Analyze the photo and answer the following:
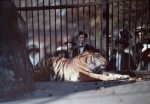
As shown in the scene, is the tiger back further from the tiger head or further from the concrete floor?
the concrete floor

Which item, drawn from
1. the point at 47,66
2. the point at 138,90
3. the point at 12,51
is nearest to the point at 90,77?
the point at 47,66

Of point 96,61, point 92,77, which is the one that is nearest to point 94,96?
point 92,77

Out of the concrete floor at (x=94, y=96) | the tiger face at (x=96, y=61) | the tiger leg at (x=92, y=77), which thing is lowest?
the tiger leg at (x=92, y=77)

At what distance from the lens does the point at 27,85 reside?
3.68 meters

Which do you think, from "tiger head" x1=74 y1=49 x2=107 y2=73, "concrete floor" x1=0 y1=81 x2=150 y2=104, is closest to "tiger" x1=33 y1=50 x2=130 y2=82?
"tiger head" x1=74 y1=49 x2=107 y2=73

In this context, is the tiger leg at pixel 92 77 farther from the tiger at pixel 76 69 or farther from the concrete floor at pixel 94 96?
the concrete floor at pixel 94 96

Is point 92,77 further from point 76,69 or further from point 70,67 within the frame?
point 70,67

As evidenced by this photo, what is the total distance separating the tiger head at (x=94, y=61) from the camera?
16.7ft

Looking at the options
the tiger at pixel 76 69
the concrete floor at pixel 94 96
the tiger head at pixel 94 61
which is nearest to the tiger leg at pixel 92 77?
the tiger at pixel 76 69

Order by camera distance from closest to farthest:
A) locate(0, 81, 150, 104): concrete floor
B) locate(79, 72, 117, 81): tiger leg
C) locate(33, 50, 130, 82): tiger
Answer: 1. locate(0, 81, 150, 104): concrete floor
2. locate(79, 72, 117, 81): tiger leg
3. locate(33, 50, 130, 82): tiger

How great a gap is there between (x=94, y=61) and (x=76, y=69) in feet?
0.98

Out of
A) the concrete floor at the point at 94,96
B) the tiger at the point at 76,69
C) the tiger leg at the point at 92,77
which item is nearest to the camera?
the concrete floor at the point at 94,96

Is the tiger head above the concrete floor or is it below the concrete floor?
above

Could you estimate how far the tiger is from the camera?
501 centimetres
